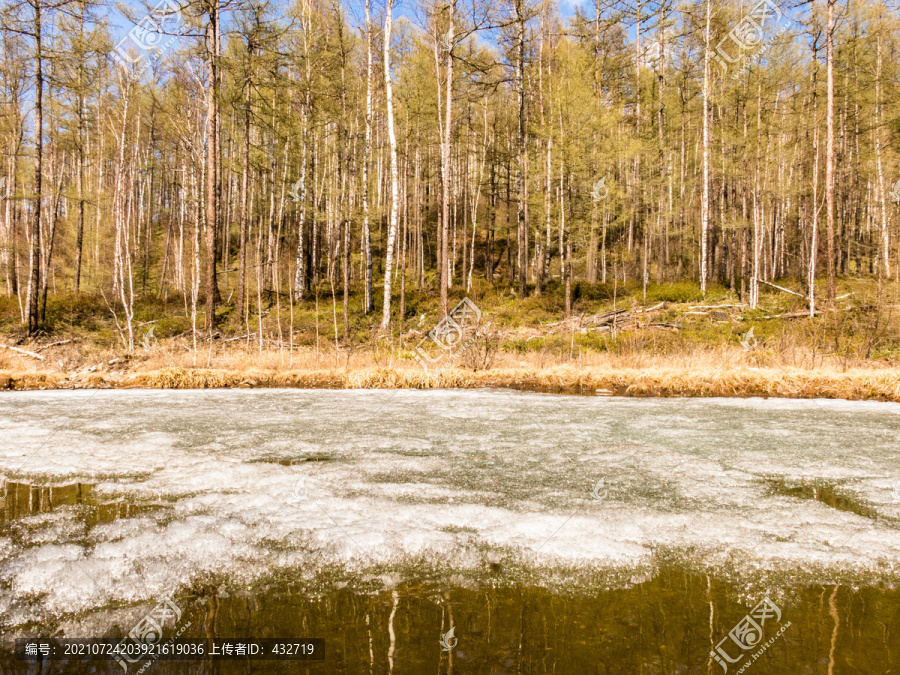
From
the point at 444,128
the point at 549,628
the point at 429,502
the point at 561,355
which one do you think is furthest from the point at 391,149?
the point at 549,628

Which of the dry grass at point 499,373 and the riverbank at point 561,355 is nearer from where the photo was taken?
the dry grass at point 499,373

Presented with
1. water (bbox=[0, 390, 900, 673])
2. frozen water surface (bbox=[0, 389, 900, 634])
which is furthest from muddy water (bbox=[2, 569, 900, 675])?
frozen water surface (bbox=[0, 389, 900, 634])

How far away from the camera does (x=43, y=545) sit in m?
2.62

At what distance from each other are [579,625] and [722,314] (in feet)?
52.4

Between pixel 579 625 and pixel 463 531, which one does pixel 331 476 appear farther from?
pixel 579 625

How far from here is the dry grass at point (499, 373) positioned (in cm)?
984

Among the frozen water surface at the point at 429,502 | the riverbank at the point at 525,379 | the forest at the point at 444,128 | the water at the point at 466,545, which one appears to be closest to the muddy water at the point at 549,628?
the water at the point at 466,545

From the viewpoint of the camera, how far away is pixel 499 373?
11570 mm

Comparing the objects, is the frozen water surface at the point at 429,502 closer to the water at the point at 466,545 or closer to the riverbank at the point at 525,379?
the water at the point at 466,545

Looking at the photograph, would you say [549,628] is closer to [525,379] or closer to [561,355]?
[525,379]

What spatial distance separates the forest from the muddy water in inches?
468

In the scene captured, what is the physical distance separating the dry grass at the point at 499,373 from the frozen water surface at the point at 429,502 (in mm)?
3274

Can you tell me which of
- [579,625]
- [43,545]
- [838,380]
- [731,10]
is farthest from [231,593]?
[731,10]

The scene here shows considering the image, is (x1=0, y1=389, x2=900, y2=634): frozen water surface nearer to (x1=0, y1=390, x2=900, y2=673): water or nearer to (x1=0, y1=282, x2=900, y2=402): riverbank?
(x1=0, y1=390, x2=900, y2=673): water
